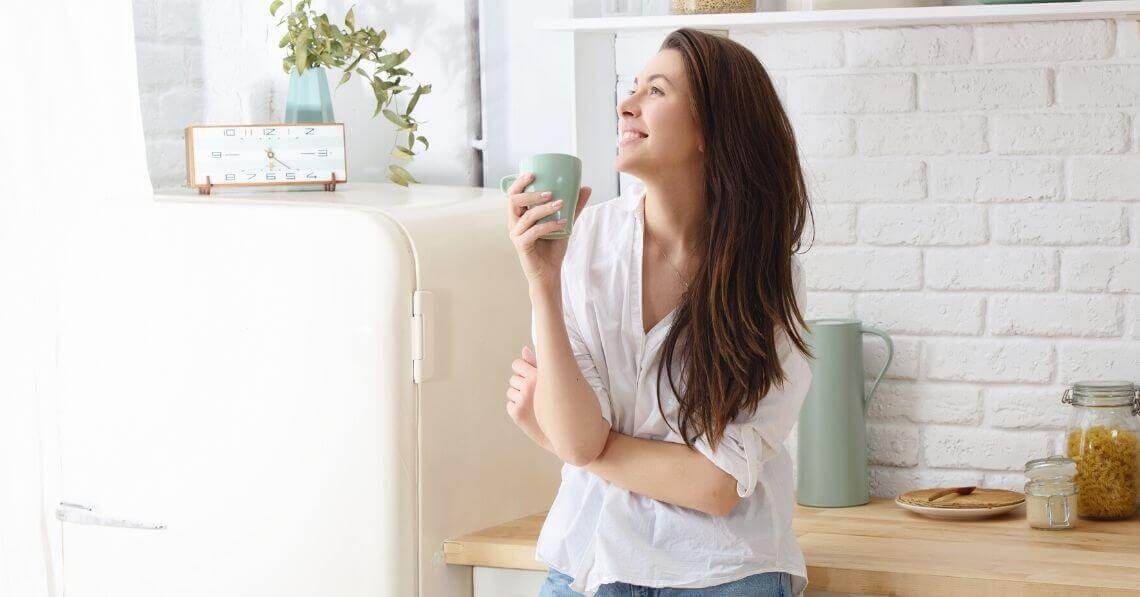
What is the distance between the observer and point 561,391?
1.49 meters

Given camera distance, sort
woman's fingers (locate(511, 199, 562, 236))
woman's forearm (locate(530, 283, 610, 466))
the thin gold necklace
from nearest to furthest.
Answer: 1. woman's fingers (locate(511, 199, 562, 236))
2. woman's forearm (locate(530, 283, 610, 466))
3. the thin gold necklace

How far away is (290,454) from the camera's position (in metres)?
1.89

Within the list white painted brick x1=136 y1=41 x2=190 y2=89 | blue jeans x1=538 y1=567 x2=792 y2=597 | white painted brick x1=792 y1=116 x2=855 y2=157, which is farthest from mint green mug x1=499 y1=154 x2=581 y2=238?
white painted brick x1=136 y1=41 x2=190 y2=89

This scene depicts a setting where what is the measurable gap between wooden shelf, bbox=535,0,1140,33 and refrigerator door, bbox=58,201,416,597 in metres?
0.55

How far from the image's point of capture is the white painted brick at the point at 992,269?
6.86 ft

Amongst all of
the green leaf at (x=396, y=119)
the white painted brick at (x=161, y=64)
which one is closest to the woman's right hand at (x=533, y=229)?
the green leaf at (x=396, y=119)

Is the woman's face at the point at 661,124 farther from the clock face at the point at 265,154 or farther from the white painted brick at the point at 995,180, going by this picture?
the clock face at the point at 265,154

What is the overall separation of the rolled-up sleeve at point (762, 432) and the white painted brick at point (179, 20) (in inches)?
66.8

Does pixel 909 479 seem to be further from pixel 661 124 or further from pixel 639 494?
pixel 661 124

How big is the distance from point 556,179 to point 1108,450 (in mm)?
1104

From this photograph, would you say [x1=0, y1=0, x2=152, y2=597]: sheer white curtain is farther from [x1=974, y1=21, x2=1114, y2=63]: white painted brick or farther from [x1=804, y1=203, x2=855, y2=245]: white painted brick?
[x1=974, y1=21, x2=1114, y2=63]: white painted brick

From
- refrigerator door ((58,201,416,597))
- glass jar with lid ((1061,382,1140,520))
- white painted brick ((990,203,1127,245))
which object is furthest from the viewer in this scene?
Result: white painted brick ((990,203,1127,245))

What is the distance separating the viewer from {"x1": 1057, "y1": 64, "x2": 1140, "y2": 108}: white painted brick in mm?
2025

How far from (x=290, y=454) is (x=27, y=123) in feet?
2.06
